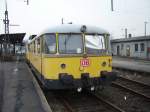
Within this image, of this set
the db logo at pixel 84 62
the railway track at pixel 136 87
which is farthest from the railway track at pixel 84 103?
the railway track at pixel 136 87

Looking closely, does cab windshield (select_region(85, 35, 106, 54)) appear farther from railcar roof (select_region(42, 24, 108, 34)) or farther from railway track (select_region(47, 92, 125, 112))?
railway track (select_region(47, 92, 125, 112))

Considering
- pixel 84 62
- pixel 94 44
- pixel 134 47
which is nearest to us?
pixel 84 62

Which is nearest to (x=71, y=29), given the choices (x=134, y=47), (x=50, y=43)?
(x=50, y=43)

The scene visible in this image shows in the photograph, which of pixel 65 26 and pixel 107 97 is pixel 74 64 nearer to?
pixel 65 26

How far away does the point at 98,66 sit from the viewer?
11.4 metres

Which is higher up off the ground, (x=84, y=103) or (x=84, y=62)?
(x=84, y=62)

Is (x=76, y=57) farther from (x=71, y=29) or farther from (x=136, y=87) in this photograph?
(x=136, y=87)

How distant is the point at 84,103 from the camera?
37.8ft

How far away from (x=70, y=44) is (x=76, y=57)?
0.50 metres

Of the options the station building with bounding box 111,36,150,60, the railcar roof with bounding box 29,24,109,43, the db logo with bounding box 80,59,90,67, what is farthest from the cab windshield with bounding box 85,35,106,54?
the station building with bounding box 111,36,150,60

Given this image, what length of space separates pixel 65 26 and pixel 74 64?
136 centimetres

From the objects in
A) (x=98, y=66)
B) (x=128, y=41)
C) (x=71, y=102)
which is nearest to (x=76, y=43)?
(x=98, y=66)

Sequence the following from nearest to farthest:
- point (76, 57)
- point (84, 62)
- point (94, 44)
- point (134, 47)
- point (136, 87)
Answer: point (76, 57) → point (84, 62) → point (94, 44) → point (136, 87) → point (134, 47)

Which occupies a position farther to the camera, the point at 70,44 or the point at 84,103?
Answer: the point at 84,103
